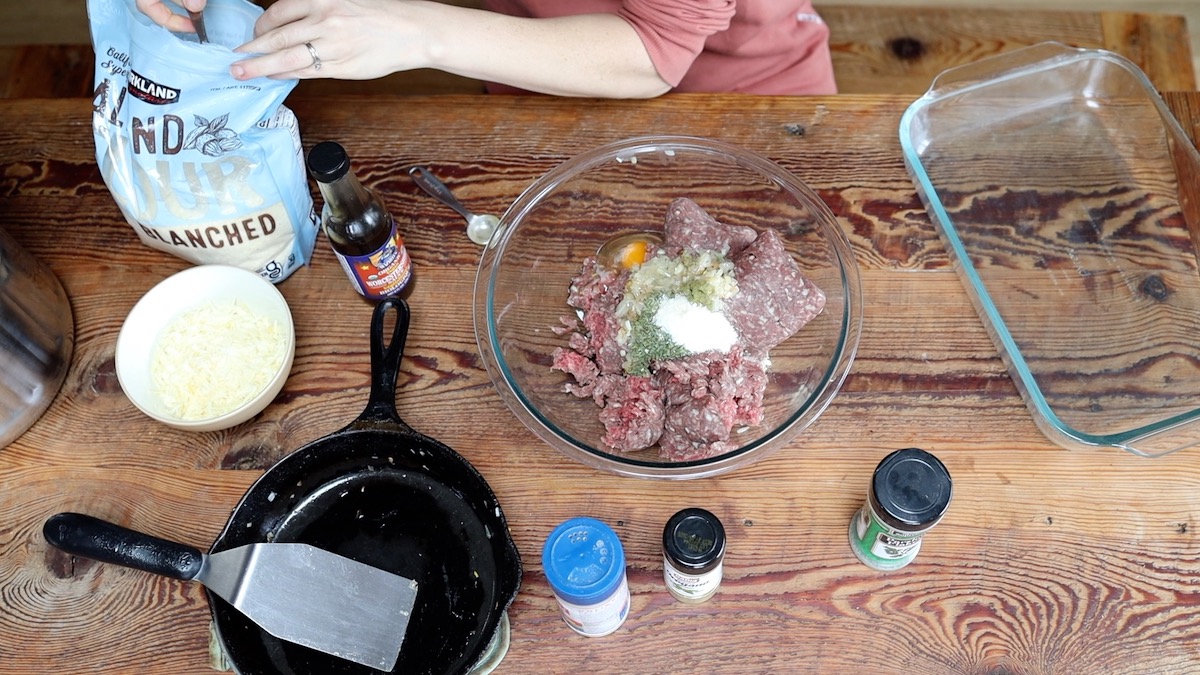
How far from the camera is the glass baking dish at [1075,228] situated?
123 cm

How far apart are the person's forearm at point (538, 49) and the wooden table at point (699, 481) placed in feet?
0.32

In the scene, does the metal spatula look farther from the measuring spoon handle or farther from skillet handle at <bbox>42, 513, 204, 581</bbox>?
the measuring spoon handle

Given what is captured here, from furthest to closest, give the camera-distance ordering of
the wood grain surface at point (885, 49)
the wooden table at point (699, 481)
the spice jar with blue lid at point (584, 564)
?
the wood grain surface at point (885, 49) < the wooden table at point (699, 481) < the spice jar with blue lid at point (584, 564)

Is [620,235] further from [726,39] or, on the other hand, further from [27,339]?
[27,339]

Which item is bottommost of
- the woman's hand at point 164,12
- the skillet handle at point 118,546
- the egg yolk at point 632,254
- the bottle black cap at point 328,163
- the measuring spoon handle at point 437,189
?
the skillet handle at point 118,546

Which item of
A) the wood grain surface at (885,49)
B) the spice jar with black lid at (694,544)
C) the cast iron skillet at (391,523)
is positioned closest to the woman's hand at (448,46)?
the cast iron skillet at (391,523)

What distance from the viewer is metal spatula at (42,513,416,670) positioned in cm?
105

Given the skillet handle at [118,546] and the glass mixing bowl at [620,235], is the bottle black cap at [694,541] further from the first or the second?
the skillet handle at [118,546]

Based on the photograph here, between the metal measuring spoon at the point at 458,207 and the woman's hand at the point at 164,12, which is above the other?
the woman's hand at the point at 164,12

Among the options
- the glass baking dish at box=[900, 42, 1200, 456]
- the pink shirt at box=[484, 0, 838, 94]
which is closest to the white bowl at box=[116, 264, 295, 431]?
the pink shirt at box=[484, 0, 838, 94]

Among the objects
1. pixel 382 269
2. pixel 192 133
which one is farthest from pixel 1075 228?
pixel 192 133

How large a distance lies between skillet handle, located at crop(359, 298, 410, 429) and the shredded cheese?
0.14 metres

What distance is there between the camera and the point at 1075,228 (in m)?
1.38

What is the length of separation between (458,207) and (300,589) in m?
0.63
